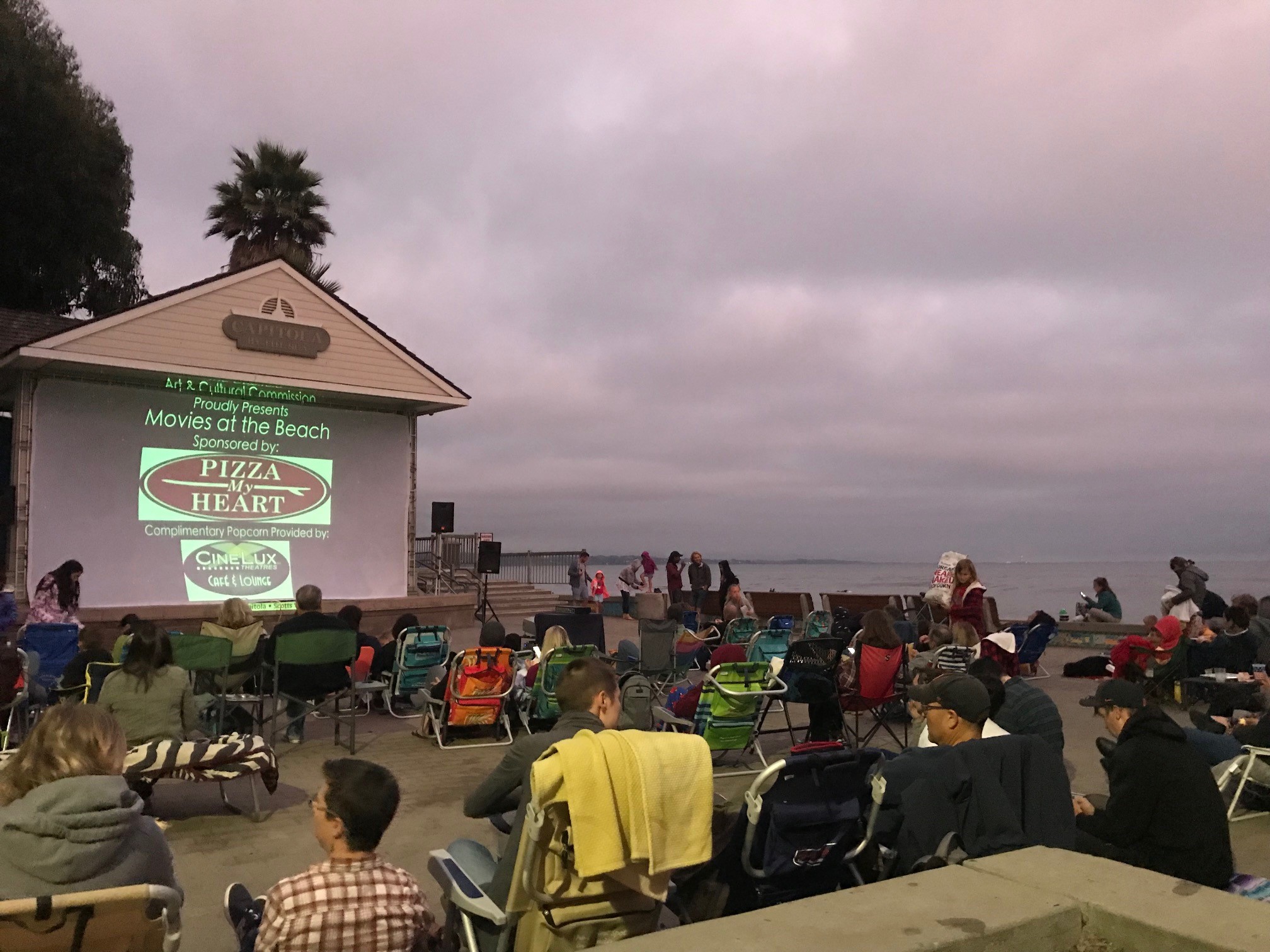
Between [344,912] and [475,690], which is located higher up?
[344,912]

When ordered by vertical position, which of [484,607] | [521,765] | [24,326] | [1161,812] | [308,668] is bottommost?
[484,607]

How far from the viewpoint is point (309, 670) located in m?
6.87

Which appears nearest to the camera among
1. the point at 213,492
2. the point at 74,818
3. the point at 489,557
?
the point at 74,818

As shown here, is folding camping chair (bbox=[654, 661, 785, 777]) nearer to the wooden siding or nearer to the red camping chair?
the red camping chair

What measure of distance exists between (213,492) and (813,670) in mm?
10803

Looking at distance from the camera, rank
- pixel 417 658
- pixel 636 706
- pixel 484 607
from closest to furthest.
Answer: pixel 636 706, pixel 417 658, pixel 484 607

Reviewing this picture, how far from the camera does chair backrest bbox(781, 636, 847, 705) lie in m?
6.75

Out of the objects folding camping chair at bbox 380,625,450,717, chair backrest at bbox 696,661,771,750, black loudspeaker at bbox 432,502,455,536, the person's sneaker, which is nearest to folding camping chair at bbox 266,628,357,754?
folding camping chair at bbox 380,625,450,717

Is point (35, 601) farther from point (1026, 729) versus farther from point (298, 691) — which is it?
point (1026, 729)

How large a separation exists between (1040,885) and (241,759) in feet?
12.4

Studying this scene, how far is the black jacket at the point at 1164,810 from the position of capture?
3041 millimetres

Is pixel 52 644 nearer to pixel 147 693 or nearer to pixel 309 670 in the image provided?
pixel 309 670

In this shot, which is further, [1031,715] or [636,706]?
[636,706]

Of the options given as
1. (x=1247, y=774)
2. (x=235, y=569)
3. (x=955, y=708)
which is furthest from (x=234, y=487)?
(x=1247, y=774)
